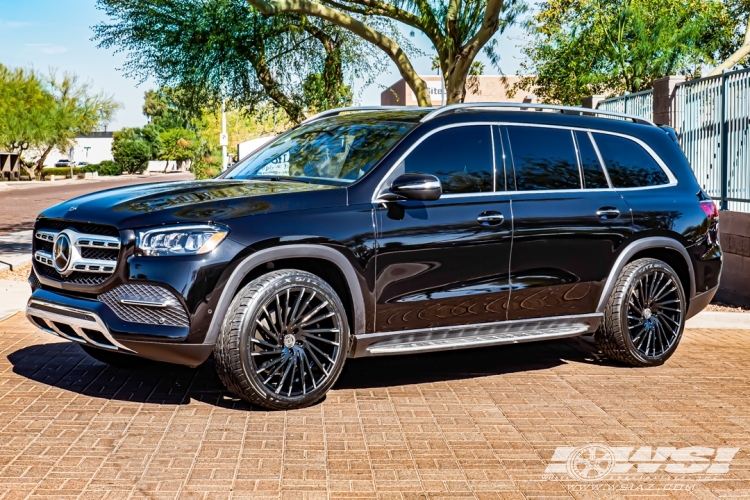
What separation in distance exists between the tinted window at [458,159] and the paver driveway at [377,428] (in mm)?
1478

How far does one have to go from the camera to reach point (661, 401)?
683 centimetres

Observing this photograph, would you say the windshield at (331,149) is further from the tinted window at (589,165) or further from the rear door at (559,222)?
the tinted window at (589,165)

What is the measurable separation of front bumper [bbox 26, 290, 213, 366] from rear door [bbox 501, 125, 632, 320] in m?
2.41

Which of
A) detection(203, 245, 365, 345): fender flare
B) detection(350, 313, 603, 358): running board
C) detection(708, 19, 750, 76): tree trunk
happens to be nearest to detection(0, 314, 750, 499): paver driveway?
detection(350, 313, 603, 358): running board

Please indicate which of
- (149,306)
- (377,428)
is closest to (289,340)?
(377,428)

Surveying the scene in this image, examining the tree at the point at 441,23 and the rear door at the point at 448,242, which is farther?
the tree at the point at 441,23

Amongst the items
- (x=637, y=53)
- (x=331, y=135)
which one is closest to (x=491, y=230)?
(x=331, y=135)

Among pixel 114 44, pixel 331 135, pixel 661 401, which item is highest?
pixel 114 44

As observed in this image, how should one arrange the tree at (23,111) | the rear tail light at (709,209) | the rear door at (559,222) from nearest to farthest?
the rear door at (559,222) → the rear tail light at (709,209) → the tree at (23,111)

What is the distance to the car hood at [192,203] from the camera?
604 cm

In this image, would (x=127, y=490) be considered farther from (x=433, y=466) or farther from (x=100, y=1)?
(x=100, y=1)

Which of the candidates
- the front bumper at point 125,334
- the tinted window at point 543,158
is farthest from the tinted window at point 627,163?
the front bumper at point 125,334

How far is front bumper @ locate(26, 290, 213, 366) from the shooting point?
19.6ft

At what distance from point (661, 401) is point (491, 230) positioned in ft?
5.41
